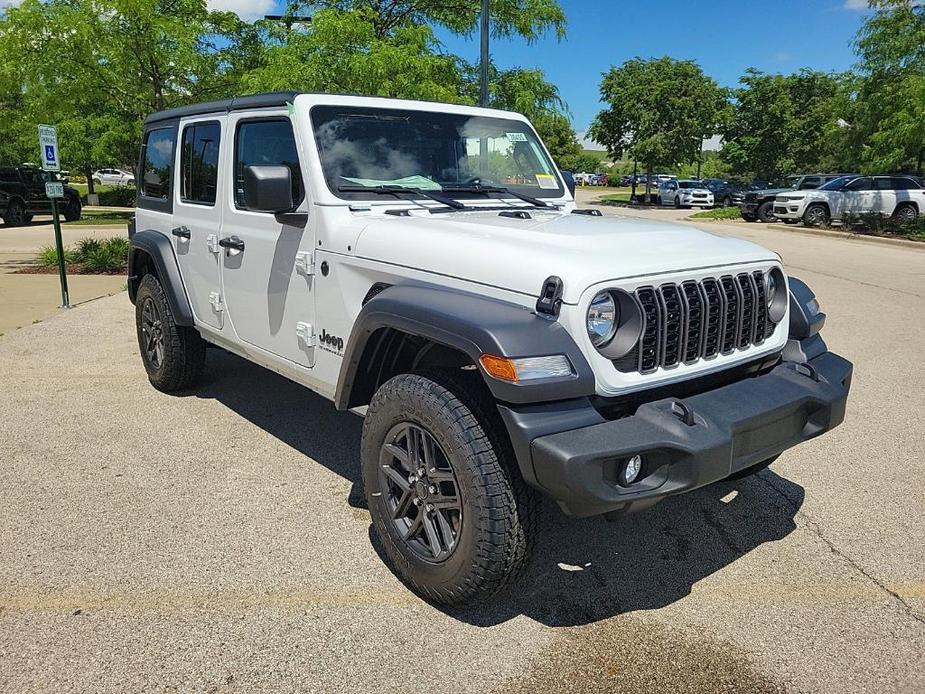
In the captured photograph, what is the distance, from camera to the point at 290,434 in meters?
4.81

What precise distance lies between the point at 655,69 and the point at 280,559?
132ft

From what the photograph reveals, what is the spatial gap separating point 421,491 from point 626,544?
45.5 inches

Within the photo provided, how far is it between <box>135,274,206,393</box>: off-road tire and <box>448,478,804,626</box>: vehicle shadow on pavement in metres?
2.85

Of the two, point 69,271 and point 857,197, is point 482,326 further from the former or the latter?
point 857,197

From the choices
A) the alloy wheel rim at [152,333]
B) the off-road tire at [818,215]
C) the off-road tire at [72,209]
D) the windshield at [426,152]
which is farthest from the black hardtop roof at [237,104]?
the off-road tire at [818,215]

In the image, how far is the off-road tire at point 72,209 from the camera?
23578 mm

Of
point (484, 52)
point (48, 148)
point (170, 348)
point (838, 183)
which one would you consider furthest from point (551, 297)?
point (838, 183)

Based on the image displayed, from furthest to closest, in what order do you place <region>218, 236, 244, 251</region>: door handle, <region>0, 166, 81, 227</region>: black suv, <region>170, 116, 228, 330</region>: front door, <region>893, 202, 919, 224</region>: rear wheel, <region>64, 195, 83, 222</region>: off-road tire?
<region>64, 195, 83, 222</region>: off-road tire, <region>893, 202, 919, 224</region>: rear wheel, <region>0, 166, 81, 227</region>: black suv, <region>170, 116, 228, 330</region>: front door, <region>218, 236, 244, 251</region>: door handle

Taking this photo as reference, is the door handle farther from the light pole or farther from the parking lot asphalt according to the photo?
the light pole

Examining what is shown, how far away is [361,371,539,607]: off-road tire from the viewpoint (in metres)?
2.58

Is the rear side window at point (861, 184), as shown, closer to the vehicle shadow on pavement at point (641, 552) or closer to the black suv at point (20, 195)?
the vehicle shadow on pavement at point (641, 552)

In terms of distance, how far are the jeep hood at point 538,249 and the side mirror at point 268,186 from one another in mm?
405

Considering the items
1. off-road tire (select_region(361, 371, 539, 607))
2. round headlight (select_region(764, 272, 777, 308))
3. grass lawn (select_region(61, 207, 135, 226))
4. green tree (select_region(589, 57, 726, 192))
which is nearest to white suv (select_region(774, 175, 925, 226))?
green tree (select_region(589, 57, 726, 192))

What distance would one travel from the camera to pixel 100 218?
24734 mm
